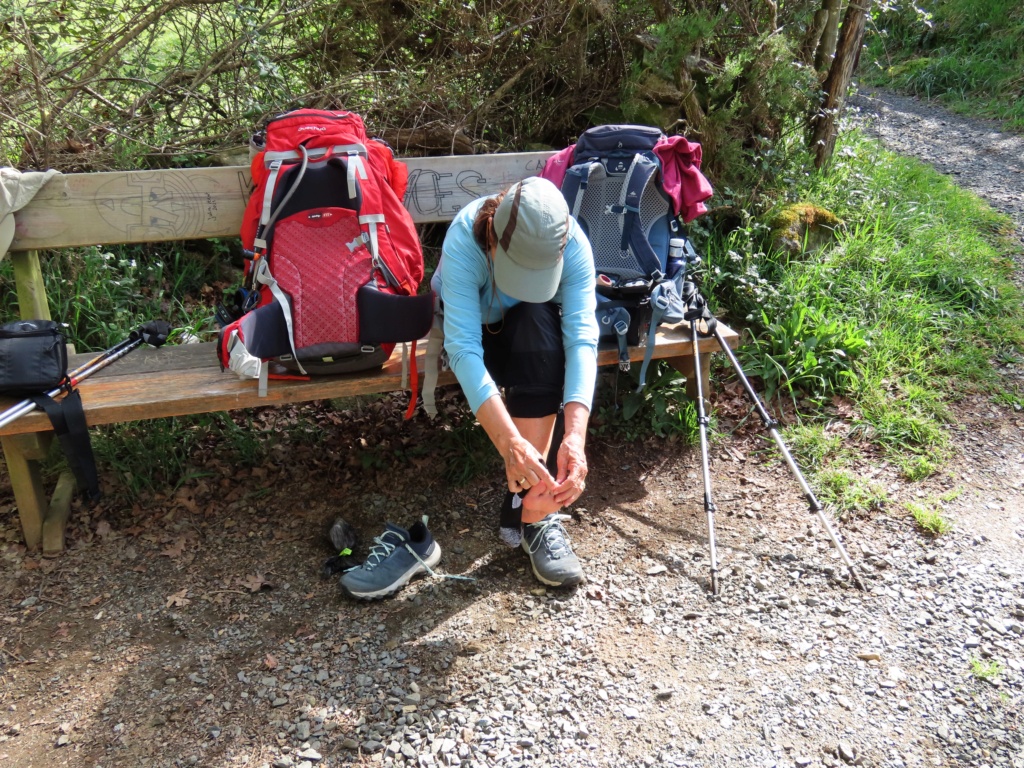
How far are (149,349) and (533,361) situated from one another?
1.81 m

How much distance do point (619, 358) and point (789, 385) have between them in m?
1.23

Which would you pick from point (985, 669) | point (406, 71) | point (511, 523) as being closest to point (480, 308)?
point (511, 523)

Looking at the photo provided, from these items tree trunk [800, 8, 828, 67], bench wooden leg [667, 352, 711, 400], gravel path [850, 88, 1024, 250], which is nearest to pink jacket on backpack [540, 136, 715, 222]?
bench wooden leg [667, 352, 711, 400]

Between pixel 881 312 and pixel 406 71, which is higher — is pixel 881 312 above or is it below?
below

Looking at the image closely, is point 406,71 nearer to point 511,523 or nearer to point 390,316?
point 390,316

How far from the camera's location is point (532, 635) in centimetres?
291

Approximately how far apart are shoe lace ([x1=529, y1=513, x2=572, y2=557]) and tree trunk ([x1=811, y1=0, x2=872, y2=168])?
11.3ft

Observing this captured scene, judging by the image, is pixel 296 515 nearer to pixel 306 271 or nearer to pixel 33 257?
pixel 306 271

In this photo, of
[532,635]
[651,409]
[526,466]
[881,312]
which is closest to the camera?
[526,466]

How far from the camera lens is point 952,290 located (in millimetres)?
4961

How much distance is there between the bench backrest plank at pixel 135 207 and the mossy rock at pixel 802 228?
2186 millimetres

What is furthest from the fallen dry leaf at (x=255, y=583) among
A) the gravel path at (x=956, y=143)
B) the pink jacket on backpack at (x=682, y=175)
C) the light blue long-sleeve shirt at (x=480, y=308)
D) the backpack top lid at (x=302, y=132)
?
the gravel path at (x=956, y=143)

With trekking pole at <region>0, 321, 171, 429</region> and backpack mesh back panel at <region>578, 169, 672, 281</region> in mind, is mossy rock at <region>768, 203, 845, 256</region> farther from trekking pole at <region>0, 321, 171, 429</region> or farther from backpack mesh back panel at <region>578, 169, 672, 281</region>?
trekking pole at <region>0, 321, 171, 429</region>

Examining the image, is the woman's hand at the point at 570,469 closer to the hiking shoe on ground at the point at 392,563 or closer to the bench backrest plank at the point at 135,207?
the hiking shoe on ground at the point at 392,563
